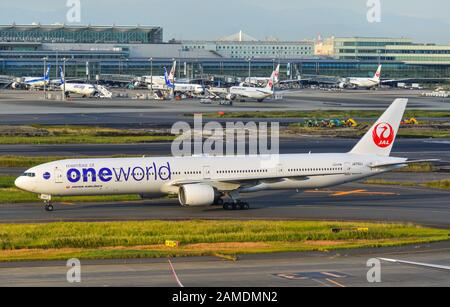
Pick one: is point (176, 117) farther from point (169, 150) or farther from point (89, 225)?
point (89, 225)

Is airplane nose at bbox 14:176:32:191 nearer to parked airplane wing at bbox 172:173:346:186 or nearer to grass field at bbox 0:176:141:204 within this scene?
grass field at bbox 0:176:141:204

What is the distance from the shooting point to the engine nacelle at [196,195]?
62.7m

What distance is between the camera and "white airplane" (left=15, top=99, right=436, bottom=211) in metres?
62.4

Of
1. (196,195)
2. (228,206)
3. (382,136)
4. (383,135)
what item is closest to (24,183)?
(196,195)

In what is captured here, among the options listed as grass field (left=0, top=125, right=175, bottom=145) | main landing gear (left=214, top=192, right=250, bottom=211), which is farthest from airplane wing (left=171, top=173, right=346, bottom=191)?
grass field (left=0, top=125, right=175, bottom=145)

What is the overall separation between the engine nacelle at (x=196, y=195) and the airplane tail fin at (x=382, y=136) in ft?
41.5

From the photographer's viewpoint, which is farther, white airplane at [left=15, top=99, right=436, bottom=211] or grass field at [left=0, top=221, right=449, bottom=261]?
white airplane at [left=15, top=99, right=436, bottom=211]

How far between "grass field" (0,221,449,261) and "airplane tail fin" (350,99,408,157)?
12.8 m

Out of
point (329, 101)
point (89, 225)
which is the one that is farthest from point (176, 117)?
point (89, 225)

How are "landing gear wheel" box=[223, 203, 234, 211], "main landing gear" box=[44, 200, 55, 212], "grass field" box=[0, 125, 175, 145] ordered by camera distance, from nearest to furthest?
"main landing gear" box=[44, 200, 55, 212] < "landing gear wheel" box=[223, 203, 234, 211] < "grass field" box=[0, 125, 175, 145]

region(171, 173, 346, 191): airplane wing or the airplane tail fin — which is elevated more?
the airplane tail fin

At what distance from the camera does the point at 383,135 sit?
70.2 metres

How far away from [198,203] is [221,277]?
2136cm
